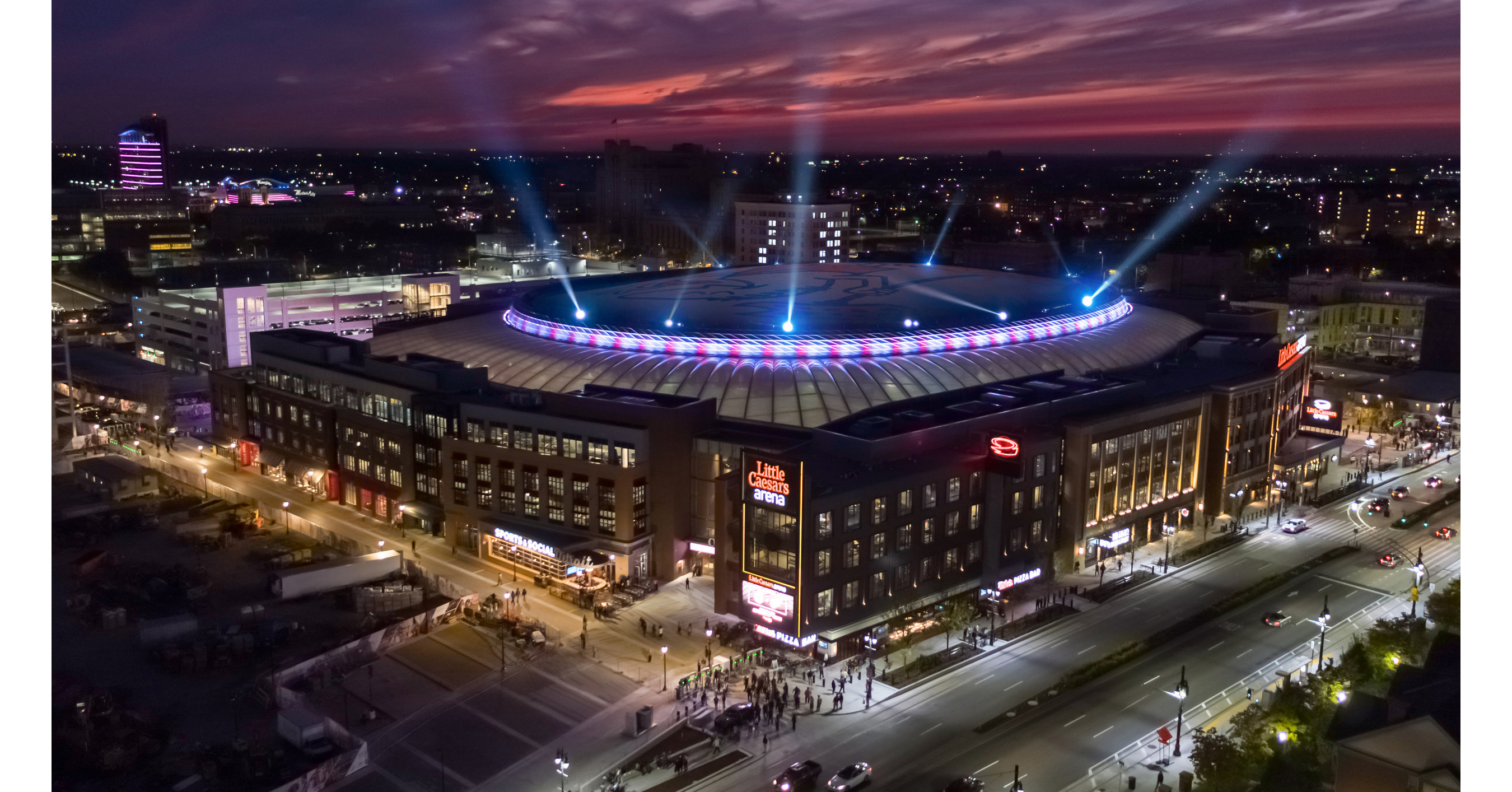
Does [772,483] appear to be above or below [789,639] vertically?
above

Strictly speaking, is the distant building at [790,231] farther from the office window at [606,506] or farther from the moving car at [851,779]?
the moving car at [851,779]

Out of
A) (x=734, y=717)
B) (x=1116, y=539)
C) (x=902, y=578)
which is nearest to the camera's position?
(x=734, y=717)

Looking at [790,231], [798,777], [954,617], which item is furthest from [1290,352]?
[790,231]

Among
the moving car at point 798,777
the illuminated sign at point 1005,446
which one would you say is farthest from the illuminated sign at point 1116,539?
the moving car at point 798,777

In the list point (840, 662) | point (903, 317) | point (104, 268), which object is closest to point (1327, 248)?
point (903, 317)

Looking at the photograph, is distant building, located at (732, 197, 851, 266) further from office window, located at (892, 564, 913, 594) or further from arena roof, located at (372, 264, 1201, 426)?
office window, located at (892, 564, 913, 594)

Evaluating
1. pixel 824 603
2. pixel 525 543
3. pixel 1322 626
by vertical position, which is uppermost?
pixel 525 543

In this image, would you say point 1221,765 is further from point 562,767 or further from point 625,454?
point 625,454

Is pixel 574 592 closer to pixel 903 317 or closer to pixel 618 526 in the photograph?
pixel 618 526
